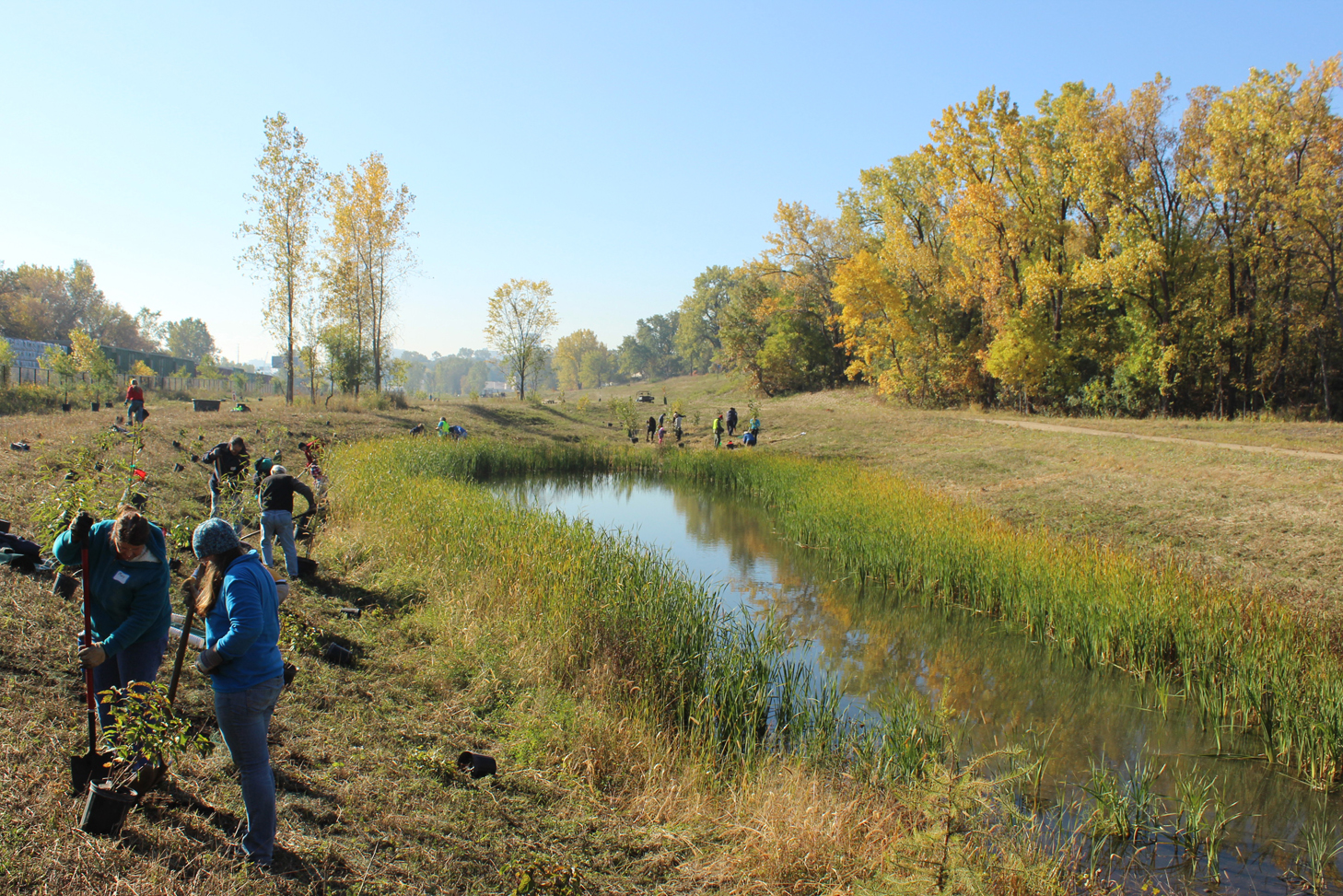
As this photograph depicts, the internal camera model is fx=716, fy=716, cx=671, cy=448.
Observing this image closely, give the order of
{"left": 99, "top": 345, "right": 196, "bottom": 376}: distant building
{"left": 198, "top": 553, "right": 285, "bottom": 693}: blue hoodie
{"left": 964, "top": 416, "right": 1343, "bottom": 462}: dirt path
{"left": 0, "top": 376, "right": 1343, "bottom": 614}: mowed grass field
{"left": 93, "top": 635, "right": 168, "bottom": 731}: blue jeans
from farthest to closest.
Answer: {"left": 99, "top": 345, "right": 196, "bottom": 376}: distant building → {"left": 964, "top": 416, "right": 1343, "bottom": 462}: dirt path → {"left": 0, "top": 376, "right": 1343, "bottom": 614}: mowed grass field → {"left": 93, "top": 635, "right": 168, "bottom": 731}: blue jeans → {"left": 198, "top": 553, "right": 285, "bottom": 693}: blue hoodie

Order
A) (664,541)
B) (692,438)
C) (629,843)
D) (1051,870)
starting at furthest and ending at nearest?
(692,438) < (664,541) < (629,843) < (1051,870)

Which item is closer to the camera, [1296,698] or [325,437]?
[1296,698]

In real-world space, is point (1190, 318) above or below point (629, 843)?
above

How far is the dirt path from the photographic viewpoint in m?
16.4

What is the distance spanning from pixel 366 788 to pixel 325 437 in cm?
2141

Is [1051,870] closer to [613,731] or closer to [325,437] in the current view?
[613,731]

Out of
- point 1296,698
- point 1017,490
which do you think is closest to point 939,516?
point 1017,490

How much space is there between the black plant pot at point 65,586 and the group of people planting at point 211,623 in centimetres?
253

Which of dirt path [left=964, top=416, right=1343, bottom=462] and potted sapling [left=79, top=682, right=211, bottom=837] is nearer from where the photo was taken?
potted sapling [left=79, top=682, right=211, bottom=837]

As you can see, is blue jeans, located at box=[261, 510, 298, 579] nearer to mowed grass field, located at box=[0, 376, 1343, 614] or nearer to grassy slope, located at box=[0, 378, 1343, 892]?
grassy slope, located at box=[0, 378, 1343, 892]

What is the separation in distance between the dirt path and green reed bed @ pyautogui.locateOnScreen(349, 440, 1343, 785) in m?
8.13

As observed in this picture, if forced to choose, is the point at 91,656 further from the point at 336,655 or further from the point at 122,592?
the point at 336,655

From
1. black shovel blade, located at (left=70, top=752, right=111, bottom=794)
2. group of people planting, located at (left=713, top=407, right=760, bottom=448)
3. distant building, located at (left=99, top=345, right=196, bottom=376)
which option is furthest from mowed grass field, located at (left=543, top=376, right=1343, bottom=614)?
distant building, located at (left=99, top=345, right=196, bottom=376)

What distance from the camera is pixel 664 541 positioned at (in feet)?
53.9
